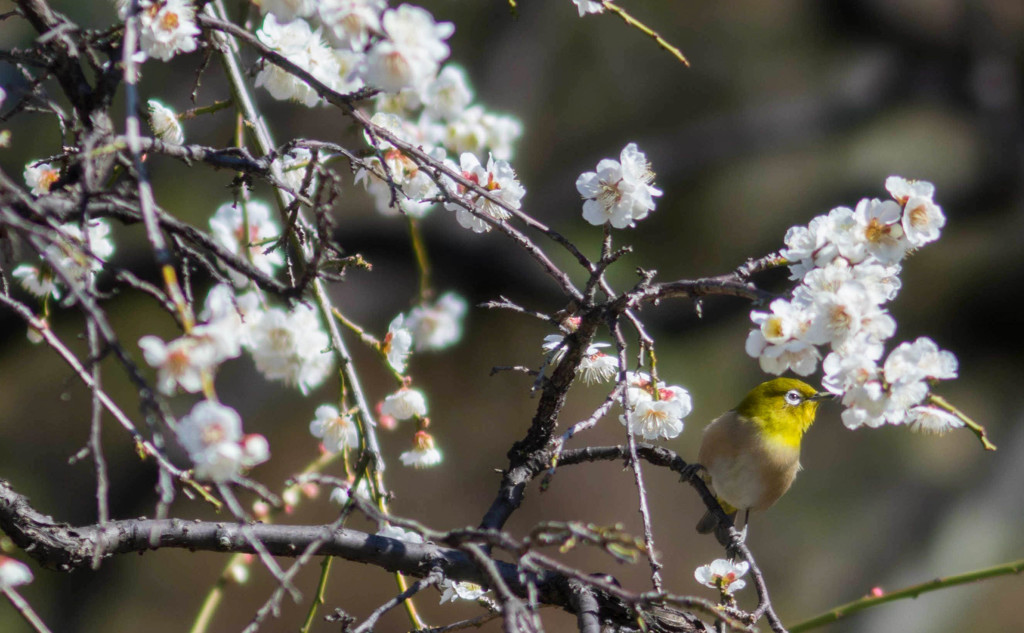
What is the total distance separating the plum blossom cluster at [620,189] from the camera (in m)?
0.72

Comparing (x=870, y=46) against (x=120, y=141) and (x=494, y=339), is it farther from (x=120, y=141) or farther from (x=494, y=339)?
(x=120, y=141)

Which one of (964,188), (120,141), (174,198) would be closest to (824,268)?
(120,141)

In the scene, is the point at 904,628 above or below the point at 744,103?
below

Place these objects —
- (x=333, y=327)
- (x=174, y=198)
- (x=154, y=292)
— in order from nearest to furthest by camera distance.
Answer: (x=154, y=292) < (x=333, y=327) < (x=174, y=198)

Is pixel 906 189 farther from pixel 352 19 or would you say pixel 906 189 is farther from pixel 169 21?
pixel 169 21

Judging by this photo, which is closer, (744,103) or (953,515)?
(953,515)

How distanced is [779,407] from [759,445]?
2.8 inches

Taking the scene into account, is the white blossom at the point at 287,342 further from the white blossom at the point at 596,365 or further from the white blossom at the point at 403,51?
the white blossom at the point at 596,365

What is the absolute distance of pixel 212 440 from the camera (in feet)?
1.46

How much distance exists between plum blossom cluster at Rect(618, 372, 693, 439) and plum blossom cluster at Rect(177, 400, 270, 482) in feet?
1.41

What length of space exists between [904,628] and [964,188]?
1.57 meters

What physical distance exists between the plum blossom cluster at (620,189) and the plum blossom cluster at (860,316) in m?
0.13

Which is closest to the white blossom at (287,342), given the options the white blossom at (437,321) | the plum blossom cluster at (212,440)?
the plum blossom cluster at (212,440)

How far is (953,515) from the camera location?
2902mm
